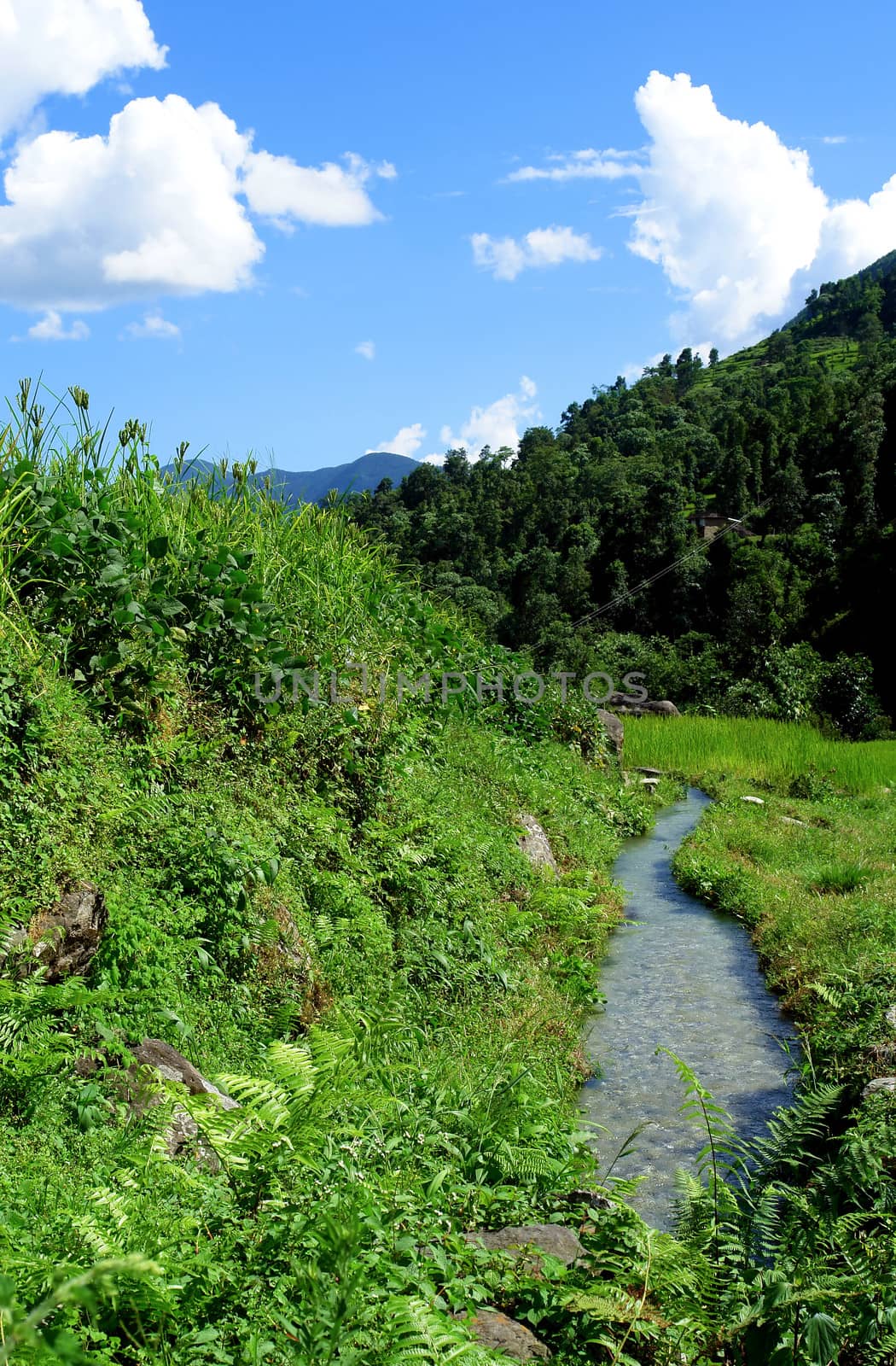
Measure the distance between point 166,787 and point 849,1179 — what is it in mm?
3776

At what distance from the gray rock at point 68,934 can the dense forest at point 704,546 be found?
14.3 meters

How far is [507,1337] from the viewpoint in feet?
10.7

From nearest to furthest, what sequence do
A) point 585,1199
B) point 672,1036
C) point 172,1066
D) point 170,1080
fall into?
point 170,1080
point 172,1066
point 585,1199
point 672,1036

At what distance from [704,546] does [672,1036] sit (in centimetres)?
3171

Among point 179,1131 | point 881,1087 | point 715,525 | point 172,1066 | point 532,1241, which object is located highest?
point 715,525

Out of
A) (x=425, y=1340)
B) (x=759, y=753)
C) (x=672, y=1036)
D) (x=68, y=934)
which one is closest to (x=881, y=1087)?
(x=672, y=1036)

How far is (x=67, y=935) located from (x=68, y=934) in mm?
12

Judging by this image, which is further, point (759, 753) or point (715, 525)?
point (715, 525)

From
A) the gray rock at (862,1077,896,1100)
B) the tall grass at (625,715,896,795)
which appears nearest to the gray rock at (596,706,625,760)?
the tall grass at (625,715,896,795)

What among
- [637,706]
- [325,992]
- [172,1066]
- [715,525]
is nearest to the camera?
[172,1066]

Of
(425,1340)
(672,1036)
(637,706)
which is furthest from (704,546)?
(425,1340)

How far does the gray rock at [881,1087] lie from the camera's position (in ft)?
17.4

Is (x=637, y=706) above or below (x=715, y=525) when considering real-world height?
below

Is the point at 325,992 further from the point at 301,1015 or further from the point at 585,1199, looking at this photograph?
the point at 585,1199
